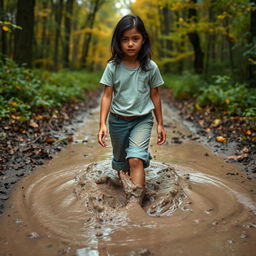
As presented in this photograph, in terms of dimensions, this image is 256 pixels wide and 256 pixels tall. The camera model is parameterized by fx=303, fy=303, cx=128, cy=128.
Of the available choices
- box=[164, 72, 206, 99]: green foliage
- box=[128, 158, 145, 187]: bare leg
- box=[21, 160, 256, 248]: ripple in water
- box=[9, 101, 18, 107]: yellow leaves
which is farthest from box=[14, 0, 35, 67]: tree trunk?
box=[128, 158, 145, 187]: bare leg

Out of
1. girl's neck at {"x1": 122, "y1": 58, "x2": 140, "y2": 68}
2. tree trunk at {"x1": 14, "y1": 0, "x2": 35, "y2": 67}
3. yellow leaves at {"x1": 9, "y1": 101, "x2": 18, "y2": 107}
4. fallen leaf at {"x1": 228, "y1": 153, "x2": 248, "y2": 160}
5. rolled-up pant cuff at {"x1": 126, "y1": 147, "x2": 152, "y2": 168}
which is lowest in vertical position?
fallen leaf at {"x1": 228, "y1": 153, "x2": 248, "y2": 160}

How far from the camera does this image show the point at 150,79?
11.1 ft

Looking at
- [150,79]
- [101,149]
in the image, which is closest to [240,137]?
[101,149]

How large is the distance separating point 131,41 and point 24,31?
769cm

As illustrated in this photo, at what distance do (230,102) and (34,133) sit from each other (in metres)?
4.99

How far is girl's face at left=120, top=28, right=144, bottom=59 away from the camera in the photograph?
3127mm

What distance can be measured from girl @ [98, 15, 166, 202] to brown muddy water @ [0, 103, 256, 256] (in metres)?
0.39

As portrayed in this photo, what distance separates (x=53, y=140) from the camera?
18.8 ft

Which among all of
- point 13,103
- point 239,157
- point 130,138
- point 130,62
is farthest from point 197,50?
point 130,138

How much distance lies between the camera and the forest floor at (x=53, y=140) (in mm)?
4288

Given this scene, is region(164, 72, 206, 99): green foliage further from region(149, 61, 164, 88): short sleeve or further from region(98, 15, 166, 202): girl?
region(98, 15, 166, 202): girl

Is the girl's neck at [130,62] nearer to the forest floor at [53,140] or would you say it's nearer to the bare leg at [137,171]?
the bare leg at [137,171]

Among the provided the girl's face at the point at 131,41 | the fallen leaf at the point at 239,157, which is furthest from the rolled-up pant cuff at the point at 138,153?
the fallen leaf at the point at 239,157

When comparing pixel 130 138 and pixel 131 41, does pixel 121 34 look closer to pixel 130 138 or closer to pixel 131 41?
pixel 131 41
